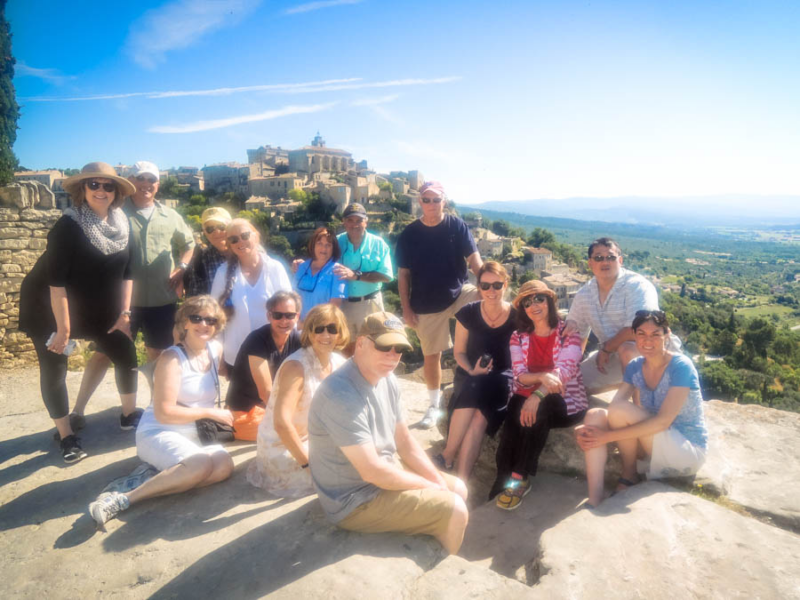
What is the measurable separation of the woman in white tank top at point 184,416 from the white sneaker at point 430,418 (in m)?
1.73

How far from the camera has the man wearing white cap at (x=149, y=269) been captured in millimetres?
3842

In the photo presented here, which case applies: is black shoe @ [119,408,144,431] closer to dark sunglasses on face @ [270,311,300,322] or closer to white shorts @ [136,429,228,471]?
white shorts @ [136,429,228,471]

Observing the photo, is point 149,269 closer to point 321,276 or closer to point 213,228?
point 213,228

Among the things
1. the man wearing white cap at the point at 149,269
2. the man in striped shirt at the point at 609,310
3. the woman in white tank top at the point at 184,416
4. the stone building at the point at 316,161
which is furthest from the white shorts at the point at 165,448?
the stone building at the point at 316,161

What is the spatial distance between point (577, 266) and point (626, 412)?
64786 millimetres

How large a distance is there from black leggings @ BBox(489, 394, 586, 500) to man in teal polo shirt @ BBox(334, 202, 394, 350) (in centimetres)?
172

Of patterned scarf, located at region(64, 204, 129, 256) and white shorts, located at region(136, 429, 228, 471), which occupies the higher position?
patterned scarf, located at region(64, 204, 129, 256)

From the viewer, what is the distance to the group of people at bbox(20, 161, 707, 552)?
2330mm

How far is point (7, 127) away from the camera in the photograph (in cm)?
1983

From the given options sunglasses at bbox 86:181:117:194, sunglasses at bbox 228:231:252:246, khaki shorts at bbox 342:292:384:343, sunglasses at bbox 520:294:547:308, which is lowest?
khaki shorts at bbox 342:292:384:343

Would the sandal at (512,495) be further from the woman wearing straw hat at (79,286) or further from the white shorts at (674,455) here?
the woman wearing straw hat at (79,286)

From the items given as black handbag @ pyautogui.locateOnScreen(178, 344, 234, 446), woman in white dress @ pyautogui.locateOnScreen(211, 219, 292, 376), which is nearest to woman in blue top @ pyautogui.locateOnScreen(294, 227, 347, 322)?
woman in white dress @ pyautogui.locateOnScreen(211, 219, 292, 376)

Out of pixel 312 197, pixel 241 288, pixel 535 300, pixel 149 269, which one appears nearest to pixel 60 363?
pixel 149 269

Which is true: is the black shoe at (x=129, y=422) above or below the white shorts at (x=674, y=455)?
below
